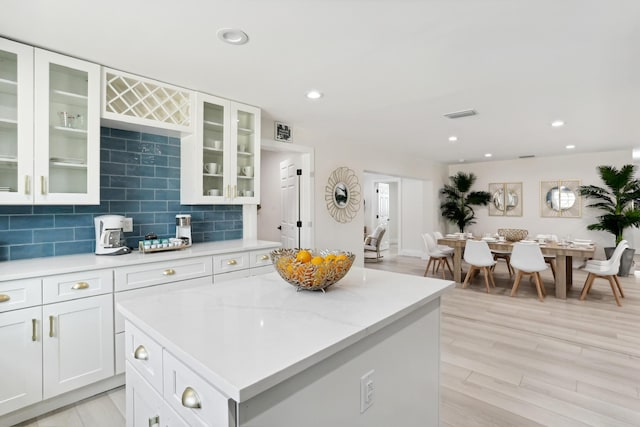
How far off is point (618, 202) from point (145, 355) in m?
8.02

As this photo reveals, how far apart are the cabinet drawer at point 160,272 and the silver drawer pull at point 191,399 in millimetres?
1734

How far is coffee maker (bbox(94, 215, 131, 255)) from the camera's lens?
2.50m

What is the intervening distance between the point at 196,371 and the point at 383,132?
4.49 metres

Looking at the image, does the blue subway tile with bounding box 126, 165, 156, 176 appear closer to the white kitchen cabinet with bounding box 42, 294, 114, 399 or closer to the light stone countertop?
the light stone countertop

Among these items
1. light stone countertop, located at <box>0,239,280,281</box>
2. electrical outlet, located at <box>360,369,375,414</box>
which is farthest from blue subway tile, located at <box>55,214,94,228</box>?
electrical outlet, located at <box>360,369,375,414</box>

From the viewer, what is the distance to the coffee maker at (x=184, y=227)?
304cm

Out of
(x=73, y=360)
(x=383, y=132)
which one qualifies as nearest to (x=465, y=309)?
(x=383, y=132)

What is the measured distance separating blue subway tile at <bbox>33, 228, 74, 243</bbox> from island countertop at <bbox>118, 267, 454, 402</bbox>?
1.72 metres

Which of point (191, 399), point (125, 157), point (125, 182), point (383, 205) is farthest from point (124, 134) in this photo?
point (383, 205)

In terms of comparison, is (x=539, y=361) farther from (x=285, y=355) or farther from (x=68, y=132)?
(x=68, y=132)

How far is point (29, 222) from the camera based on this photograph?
2.37 meters

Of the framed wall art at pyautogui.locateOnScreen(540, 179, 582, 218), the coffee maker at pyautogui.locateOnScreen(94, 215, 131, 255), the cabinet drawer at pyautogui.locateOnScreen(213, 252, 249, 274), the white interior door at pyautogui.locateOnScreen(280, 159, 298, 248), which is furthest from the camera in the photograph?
the framed wall art at pyautogui.locateOnScreen(540, 179, 582, 218)

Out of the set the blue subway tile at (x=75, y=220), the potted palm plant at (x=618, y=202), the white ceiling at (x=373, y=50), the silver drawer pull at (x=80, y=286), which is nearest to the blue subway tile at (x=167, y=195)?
the blue subway tile at (x=75, y=220)

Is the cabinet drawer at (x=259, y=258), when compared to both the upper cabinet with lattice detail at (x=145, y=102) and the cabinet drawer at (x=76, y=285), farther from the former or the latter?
the upper cabinet with lattice detail at (x=145, y=102)
